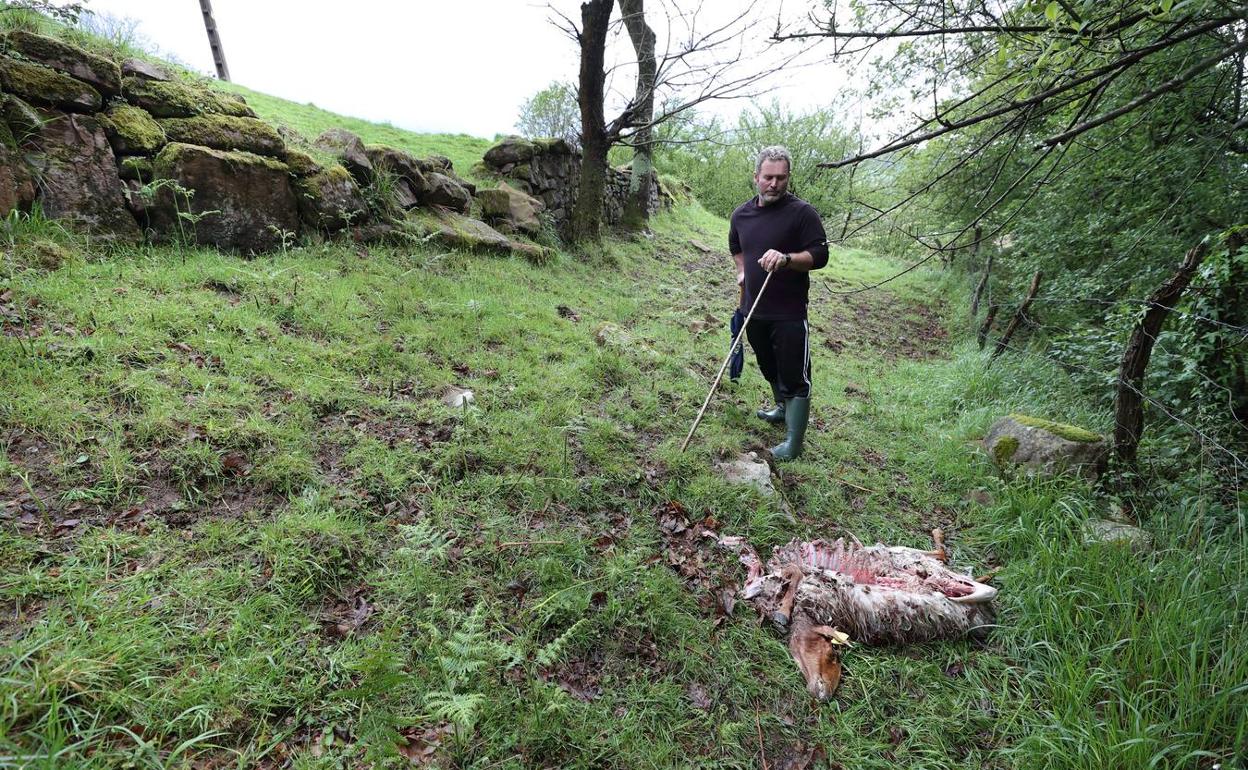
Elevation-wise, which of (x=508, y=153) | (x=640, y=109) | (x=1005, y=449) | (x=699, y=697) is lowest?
(x=699, y=697)

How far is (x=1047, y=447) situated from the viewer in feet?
13.0

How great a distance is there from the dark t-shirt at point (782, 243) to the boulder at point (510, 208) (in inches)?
189

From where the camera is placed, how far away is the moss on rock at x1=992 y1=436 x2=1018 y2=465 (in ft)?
13.9

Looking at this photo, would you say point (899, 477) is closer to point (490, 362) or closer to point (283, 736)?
point (490, 362)

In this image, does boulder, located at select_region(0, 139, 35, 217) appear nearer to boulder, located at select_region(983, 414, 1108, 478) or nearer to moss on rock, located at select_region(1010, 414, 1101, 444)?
boulder, located at select_region(983, 414, 1108, 478)

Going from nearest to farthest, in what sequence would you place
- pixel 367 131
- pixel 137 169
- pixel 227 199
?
1. pixel 137 169
2. pixel 227 199
3. pixel 367 131

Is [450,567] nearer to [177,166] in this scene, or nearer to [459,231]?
[177,166]

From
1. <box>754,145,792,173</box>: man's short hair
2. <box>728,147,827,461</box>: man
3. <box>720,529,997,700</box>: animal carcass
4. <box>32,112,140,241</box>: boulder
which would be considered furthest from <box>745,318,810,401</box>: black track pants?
<box>32,112,140,241</box>: boulder

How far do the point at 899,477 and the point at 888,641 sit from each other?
2.22 m

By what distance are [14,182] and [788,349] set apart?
6061 mm

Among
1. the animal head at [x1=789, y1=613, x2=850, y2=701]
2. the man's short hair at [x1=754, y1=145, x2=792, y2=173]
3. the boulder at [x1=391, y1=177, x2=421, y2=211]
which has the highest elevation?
the man's short hair at [x1=754, y1=145, x2=792, y2=173]

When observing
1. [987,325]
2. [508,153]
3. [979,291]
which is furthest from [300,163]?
[979,291]

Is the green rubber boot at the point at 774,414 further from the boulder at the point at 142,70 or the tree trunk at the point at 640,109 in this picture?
the boulder at the point at 142,70

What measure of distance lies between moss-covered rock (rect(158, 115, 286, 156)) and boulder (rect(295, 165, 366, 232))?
40 cm
